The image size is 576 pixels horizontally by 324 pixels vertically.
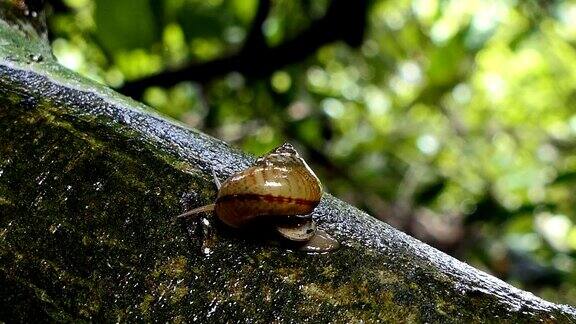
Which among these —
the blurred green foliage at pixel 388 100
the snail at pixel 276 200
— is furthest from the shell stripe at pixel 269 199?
the blurred green foliage at pixel 388 100

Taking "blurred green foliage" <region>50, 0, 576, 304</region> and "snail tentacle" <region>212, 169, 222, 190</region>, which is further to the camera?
"blurred green foliage" <region>50, 0, 576, 304</region>

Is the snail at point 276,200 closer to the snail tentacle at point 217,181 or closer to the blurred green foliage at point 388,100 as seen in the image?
the snail tentacle at point 217,181

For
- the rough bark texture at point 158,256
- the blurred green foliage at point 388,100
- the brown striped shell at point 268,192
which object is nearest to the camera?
the rough bark texture at point 158,256

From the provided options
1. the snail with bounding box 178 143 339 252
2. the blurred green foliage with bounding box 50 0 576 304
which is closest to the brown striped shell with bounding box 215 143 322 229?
the snail with bounding box 178 143 339 252

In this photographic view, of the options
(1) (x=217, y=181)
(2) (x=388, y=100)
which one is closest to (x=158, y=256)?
(1) (x=217, y=181)

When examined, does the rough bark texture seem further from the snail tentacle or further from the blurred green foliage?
the blurred green foliage

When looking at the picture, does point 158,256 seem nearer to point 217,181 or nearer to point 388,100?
point 217,181

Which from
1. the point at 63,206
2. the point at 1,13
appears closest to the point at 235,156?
the point at 63,206
